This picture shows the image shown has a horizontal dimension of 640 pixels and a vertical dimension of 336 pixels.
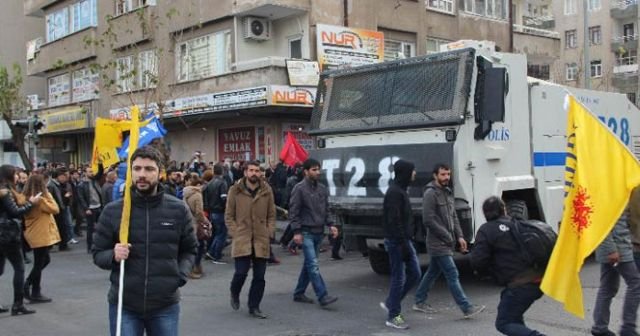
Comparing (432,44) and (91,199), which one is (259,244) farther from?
(432,44)

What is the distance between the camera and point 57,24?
32.5 metres

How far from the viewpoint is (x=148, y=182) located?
174 inches

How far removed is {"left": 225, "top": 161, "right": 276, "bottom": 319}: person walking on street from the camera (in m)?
8.20

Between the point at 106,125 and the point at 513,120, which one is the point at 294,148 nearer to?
the point at 106,125

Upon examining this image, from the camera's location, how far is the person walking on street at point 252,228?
8.20m

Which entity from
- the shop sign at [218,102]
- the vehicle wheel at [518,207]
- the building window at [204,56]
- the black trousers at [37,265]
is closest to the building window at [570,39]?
the building window at [204,56]

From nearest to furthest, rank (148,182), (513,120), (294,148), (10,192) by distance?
1. (148,182)
2. (10,192)
3. (513,120)
4. (294,148)

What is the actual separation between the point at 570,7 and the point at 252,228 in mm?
54644

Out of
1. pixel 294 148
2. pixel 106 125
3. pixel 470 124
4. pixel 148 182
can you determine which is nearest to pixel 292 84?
pixel 294 148

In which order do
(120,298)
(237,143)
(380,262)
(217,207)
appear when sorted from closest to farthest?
1. (120,298)
2. (380,262)
3. (217,207)
4. (237,143)

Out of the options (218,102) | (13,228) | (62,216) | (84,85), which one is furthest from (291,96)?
(84,85)

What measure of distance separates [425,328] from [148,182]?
4168mm

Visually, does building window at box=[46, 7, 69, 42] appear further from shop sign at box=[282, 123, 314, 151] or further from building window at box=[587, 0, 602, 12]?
building window at box=[587, 0, 602, 12]

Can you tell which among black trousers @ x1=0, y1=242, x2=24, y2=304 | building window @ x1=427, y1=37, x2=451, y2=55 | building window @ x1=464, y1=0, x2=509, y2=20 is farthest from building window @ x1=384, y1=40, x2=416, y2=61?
black trousers @ x1=0, y1=242, x2=24, y2=304
